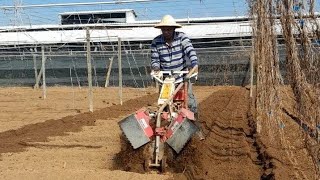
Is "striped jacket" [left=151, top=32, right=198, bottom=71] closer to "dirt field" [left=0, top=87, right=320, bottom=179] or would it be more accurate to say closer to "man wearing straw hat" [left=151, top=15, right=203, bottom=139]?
"man wearing straw hat" [left=151, top=15, right=203, bottom=139]

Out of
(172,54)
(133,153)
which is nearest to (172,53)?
(172,54)

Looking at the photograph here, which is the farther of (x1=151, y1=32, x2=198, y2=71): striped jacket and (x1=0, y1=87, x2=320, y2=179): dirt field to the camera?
(x1=151, y1=32, x2=198, y2=71): striped jacket

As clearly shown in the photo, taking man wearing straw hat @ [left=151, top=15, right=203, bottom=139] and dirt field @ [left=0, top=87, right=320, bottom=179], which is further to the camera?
man wearing straw hat @ [left=151, top=15, right=203, bottom=139]

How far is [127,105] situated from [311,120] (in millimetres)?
12150

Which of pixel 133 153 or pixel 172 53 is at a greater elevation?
pixel 172 53

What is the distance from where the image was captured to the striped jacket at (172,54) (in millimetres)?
7891

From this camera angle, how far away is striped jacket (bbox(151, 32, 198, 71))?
7891 mm

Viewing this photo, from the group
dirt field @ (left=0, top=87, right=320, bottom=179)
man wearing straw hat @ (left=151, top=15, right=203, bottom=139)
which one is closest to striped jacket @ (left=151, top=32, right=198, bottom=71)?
man wearing straw hat @ (left=151, top=15, right=203, bottom=139)

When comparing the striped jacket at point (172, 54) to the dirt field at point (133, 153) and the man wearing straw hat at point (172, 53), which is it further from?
the dirt field at point (133, 153)

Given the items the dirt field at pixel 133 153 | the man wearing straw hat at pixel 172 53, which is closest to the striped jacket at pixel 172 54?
the man wearing straw hat at pixel 172 53

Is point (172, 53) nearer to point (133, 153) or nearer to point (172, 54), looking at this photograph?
point (172, 54)

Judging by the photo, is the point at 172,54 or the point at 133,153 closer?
the point at 133,153

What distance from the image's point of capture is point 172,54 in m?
7.95

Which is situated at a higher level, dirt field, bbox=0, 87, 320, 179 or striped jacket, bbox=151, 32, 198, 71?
striped jacket, bbox=151, 32, 198, 71
